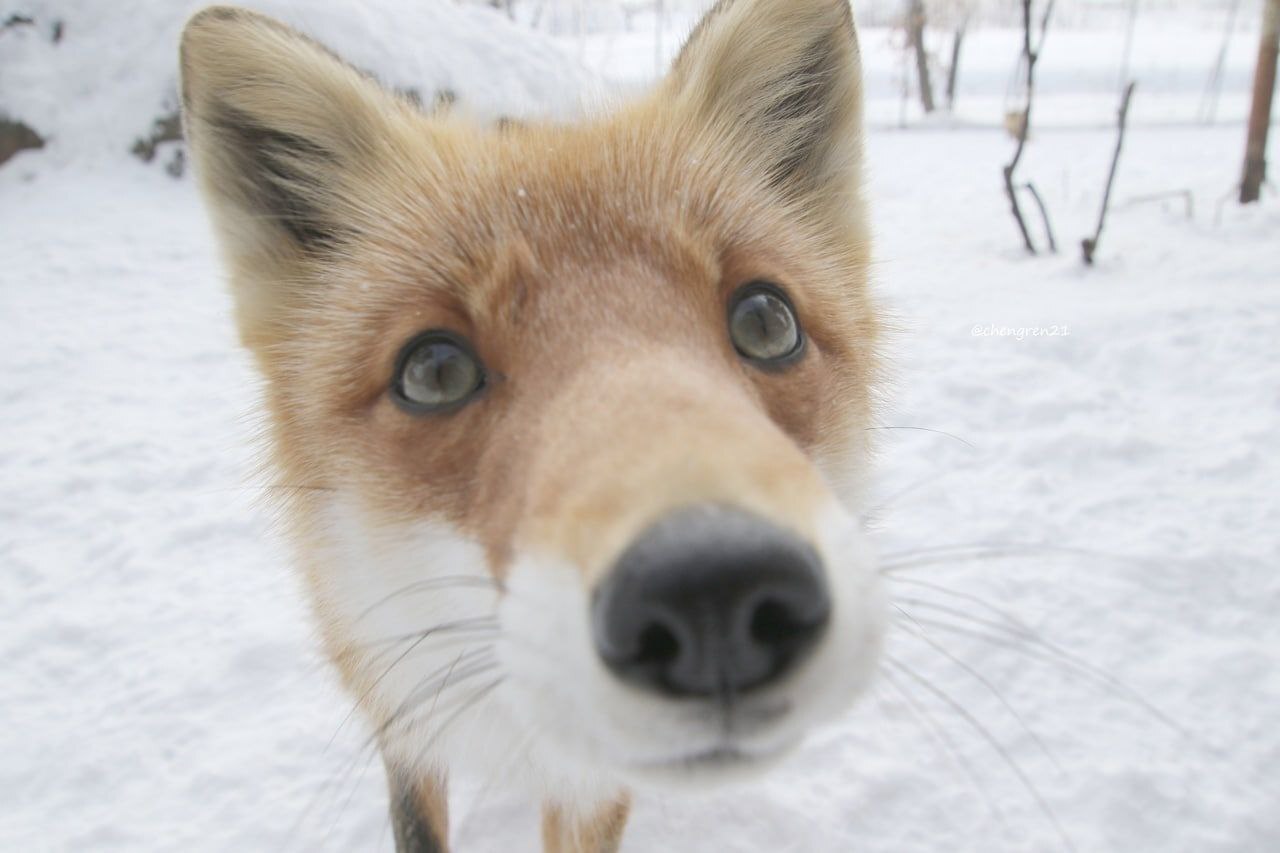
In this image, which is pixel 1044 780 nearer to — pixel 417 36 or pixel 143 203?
pixel 143 203

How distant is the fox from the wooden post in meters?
9.31

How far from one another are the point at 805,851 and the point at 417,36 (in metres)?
11.3

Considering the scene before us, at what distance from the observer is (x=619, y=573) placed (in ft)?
3.38

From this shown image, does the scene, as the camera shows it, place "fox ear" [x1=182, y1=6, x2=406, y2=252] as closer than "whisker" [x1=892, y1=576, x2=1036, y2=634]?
No

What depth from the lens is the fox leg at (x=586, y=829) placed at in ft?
7.86

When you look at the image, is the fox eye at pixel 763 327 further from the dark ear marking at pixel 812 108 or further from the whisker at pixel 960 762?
the whisker at pixel 960 762

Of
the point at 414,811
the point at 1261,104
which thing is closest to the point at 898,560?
the point at 414,811

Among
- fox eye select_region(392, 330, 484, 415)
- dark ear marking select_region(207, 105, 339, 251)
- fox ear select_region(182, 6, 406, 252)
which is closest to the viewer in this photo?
fox eye select_region(392, 330, 484, 415)

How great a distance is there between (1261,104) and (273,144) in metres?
11.1

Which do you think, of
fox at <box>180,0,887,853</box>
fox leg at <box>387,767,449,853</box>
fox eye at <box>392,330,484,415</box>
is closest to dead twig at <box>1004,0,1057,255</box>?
fox at <box>180,0,887,853</box>

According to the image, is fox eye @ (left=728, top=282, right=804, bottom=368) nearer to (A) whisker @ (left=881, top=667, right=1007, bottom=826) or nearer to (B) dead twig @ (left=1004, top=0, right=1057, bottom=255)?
(A) whisker @ (left=881, top=667, right=1007, bottom=826)

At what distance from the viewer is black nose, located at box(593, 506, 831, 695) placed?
101cm

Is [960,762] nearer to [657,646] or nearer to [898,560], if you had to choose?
[898,560]

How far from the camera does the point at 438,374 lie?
1.72 meters
